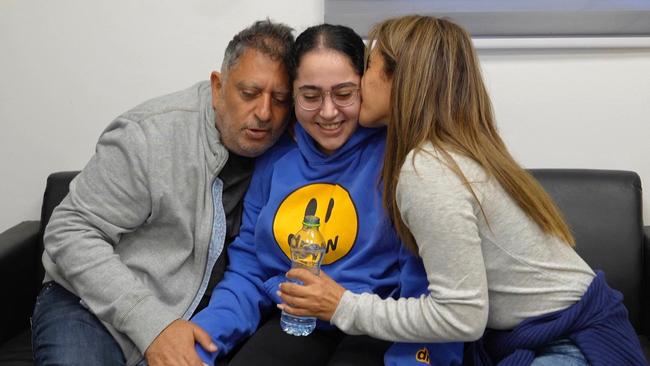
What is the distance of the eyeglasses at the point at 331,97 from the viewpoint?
56.0 inches

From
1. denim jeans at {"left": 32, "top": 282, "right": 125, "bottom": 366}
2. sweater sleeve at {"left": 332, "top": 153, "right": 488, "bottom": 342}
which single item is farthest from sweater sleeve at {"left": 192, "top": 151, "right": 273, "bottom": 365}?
sweater sleeve at {"left": 332, "top": 153, "right": 488, "bottom": 342}

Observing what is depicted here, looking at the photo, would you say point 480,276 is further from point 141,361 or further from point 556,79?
point 556,79

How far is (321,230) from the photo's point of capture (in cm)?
149

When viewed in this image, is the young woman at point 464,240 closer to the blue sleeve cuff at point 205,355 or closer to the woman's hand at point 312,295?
the woman's hand at point 312,295

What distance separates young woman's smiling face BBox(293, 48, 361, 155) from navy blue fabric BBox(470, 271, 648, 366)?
580 mm

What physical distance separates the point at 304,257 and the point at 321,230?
8 centimetres

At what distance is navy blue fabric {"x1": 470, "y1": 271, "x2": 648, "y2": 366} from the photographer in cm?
121

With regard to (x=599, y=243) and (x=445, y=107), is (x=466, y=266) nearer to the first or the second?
(x=445, y=107)

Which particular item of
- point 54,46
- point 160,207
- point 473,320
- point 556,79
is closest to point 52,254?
point 160,207

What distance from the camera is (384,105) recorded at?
1.35m

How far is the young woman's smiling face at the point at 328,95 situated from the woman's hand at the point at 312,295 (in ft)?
1.09

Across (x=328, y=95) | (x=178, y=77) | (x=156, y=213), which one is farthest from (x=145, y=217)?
(x=178, y=77)

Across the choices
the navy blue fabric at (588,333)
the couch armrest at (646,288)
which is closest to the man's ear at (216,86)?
the navy blue fabric at (588,333)

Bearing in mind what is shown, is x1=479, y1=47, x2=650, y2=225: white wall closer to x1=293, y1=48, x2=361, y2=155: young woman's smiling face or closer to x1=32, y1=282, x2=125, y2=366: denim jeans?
x1=293, y1=48, x2=361, y2=155: young woman's smiling face
